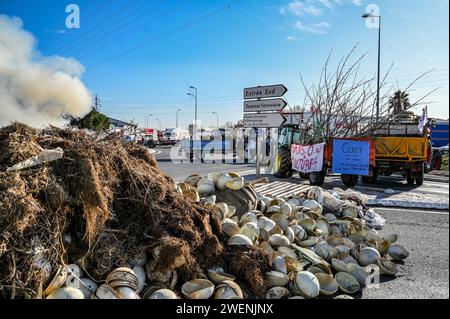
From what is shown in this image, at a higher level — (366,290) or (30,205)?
(30,205)

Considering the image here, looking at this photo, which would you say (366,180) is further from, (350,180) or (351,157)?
(351,157)

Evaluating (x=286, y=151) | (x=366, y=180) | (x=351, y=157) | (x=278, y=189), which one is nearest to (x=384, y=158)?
(x=366, y=180)

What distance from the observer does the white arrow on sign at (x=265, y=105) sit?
10547 millimetres

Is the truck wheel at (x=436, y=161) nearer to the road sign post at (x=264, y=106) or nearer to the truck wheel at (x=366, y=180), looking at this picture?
the truck wheel at (x=366, y=180)

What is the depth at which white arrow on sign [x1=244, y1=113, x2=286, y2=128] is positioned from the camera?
10820 millimetres

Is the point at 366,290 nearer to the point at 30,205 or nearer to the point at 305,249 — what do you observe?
the point at 305,249

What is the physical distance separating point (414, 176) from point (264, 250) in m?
10.3

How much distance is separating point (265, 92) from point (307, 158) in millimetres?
2737

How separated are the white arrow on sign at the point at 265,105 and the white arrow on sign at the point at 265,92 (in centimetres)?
14

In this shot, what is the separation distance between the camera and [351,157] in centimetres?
1130

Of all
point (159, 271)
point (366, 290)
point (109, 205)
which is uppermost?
point (109, 205)
